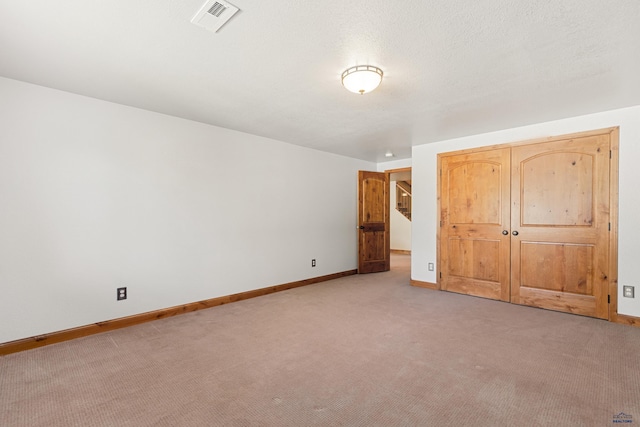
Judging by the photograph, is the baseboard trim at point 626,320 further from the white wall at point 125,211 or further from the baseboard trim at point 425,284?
the white wall at point 125,211

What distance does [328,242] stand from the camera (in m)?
5.39

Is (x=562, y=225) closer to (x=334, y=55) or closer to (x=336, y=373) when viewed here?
(x=336, y=373)

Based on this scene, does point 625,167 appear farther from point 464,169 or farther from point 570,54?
point 570,54

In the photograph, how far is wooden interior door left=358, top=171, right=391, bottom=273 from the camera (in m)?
5.75

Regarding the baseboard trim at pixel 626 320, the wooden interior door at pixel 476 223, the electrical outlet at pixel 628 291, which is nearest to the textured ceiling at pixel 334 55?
the wooden interior door at pixel 476 223

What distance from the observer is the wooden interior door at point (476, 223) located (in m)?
3.98

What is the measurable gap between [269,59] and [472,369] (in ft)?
9.03

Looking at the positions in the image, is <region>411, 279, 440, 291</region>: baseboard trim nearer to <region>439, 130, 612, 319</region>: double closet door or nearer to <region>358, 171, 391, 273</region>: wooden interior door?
<region>439, 130, 612, 319</region>: double closet door

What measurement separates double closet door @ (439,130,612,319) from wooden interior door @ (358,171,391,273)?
154 centimetres

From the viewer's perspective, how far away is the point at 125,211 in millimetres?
3109

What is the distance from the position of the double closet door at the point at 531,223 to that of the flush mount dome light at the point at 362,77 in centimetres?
265

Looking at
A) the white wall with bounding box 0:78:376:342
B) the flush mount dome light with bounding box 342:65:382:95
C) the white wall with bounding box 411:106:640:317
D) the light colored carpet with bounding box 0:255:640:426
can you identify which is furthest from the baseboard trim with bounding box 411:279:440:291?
the flush mount dome light with bounding box 342:65:382:95

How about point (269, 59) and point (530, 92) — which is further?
point (530, 92)

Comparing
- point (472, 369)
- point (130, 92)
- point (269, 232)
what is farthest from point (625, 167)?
point (130, 92)
